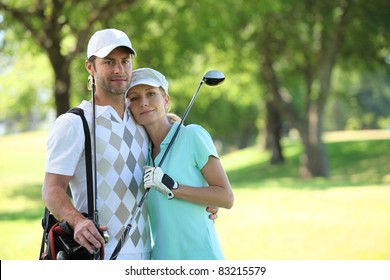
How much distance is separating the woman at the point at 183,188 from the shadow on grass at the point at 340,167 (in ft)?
67.9

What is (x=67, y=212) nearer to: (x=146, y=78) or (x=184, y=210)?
(x=184, y=210)

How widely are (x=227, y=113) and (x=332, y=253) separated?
111ft

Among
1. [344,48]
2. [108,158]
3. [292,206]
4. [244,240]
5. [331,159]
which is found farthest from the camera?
[331,159]

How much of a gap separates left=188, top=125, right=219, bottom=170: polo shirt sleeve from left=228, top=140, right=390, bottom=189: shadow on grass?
2076cm

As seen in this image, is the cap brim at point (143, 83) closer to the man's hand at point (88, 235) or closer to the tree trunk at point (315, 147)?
the man's hand at point (88, 235)

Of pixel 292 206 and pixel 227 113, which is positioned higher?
pixel 227 113

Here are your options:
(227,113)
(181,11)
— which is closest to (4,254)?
(181,11)

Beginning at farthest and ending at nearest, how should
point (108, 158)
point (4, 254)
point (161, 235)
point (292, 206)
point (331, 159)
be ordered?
point (331, 159)
point (292, 206)
point (4, 254)
point (161, 235)
point (108, 158)

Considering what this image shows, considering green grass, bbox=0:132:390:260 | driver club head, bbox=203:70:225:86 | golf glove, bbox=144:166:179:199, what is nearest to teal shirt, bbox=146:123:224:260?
golf glove, bbox=144:166:179:199

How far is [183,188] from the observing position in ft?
11.7

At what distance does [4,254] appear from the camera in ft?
31.0

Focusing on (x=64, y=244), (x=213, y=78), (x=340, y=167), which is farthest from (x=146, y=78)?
(x=340, y=167)

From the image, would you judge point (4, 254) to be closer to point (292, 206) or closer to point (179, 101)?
point (292, 206)

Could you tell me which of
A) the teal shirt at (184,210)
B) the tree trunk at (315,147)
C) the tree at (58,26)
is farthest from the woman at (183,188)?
the tree trunk at (315,147)
